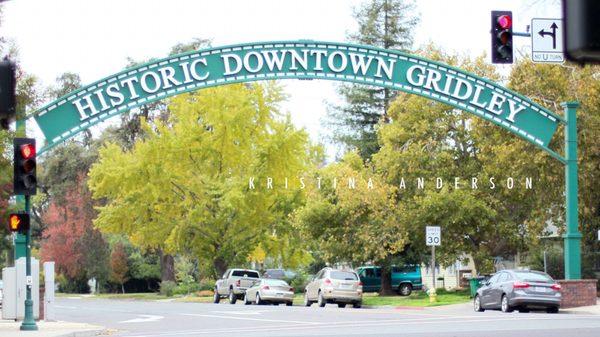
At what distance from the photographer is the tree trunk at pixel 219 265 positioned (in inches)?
2274

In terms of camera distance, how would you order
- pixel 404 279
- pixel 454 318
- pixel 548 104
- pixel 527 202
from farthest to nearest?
pixel 404 279
pixel 527 202
pixel 548 104
pixel 454 318

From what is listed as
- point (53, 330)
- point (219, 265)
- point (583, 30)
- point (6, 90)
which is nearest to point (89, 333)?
point (53, 330)

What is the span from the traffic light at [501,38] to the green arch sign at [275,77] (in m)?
10.2

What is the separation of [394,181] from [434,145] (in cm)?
253

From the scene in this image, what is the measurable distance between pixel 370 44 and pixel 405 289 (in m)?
31.4

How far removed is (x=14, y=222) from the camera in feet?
78.8

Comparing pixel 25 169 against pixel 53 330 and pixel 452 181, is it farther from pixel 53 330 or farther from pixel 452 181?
pixel 452 181

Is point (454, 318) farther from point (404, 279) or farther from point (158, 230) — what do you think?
point (158, 230)

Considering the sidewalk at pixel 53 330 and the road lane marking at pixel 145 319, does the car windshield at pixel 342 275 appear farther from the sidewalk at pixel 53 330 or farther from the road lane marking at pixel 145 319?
the sidewalk at pixel 53 330

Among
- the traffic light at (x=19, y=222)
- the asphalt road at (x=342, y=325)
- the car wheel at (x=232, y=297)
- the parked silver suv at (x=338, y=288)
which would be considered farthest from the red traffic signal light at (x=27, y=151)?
the car wheel at (x=232, y=297)

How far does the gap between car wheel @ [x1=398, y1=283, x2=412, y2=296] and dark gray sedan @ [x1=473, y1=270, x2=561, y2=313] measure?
73.5 feet

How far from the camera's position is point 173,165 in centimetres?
5666

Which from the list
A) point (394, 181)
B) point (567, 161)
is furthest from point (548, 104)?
point (394, 181)

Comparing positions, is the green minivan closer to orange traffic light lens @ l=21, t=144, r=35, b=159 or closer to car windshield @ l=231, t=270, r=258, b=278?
car windshield @ l=231, t=270, r=258, b=278
